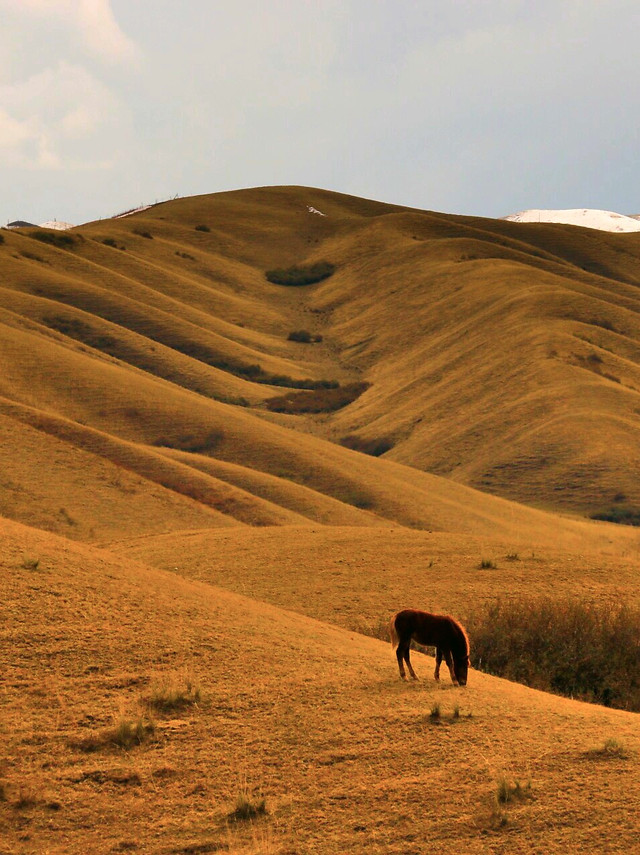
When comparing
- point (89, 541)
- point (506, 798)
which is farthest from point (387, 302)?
point (506, 798)

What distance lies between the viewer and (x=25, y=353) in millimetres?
61938

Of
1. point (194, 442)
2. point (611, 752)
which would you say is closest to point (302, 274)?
point (194, 442)

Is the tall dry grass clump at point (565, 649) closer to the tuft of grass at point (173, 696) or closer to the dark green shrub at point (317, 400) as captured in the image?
the tuft of grass at point (173, 696)

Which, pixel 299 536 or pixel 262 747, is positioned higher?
pixel 262 747

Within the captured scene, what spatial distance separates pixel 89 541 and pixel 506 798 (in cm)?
2593

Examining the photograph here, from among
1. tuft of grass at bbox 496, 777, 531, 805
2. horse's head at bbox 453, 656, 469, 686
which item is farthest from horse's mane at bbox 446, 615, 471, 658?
tuft of grass at bbox 496, 777, 531, 805

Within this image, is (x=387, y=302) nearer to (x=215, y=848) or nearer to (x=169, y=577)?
(x=169, y=577)

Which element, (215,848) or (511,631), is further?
(511,631)

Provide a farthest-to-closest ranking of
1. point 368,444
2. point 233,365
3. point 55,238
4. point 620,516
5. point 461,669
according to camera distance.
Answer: point 55,238, point 233,365, point 368,444, point 620,516, point 461,669

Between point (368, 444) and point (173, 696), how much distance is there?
69.2m

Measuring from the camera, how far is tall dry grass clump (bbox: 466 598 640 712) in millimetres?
19517

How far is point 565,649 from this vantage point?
2039 cm

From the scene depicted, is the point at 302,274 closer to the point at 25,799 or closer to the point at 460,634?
the point at 460,634

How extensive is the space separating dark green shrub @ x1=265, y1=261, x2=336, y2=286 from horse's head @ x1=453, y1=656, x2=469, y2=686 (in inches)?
4559
